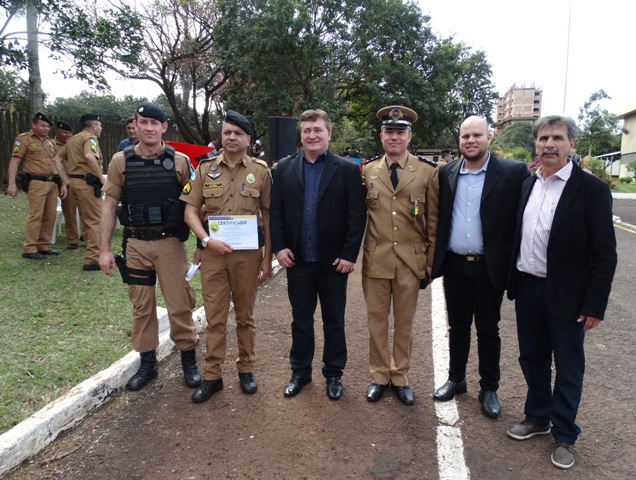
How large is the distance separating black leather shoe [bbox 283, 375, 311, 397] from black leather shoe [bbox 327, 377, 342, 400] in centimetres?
21

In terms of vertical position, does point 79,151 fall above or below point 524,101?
below

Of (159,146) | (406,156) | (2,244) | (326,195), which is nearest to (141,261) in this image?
(159,146)

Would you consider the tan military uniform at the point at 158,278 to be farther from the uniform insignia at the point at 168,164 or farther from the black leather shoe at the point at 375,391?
the black leather shoe at the point at 375,391

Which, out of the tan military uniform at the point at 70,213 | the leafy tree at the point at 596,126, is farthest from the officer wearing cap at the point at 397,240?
the leafy tree at the point at 596,126

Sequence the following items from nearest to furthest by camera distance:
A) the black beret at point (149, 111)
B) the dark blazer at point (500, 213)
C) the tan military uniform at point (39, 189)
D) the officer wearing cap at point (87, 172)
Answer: the dark blazer at point (500, 213) < the black beret at point (149, 111) < the officer wearing cap at point (87, 172) < the tan military uniform at point (39, 189)

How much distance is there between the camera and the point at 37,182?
22.5ft

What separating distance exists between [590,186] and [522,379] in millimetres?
1867

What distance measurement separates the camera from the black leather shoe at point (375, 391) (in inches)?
137

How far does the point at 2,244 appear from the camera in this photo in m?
7.27

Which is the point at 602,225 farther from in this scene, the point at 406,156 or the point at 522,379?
the point at 522,379

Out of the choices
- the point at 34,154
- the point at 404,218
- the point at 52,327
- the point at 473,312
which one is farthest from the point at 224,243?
the point at 34,154

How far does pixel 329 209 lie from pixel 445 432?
5.74 ft

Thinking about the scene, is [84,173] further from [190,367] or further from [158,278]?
[190,367]

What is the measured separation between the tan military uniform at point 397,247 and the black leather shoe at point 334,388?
11.1 inches
